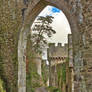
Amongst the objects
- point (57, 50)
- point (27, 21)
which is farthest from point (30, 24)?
point (57, 50)

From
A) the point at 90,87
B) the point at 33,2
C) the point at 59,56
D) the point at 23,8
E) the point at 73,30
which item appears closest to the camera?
the point at 90,87

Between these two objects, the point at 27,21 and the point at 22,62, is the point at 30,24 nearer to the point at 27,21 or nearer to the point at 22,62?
the point at 27,21

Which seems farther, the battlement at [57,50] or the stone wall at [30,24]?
the battlement at [57,50]

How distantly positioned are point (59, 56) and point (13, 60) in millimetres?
16168

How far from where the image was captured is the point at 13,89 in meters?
5.97

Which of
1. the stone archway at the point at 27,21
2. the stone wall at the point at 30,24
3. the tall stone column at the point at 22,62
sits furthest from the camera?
the tall stone column at the point at 22,62

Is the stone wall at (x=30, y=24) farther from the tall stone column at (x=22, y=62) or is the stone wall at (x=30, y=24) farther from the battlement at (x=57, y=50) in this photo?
the battlement at (x=57, y=50)

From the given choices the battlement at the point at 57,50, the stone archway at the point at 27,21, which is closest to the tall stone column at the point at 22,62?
the stone archway at the point at 27,21

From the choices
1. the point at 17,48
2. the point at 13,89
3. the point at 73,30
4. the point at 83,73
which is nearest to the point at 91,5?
the point at 73,30

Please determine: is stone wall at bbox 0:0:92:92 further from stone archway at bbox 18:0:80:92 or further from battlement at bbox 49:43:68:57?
battlement at bbox 49:43:68:57

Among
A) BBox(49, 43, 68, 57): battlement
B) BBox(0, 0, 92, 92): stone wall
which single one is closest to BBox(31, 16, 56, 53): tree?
BBox(0, 0, 92, 92): stone wall

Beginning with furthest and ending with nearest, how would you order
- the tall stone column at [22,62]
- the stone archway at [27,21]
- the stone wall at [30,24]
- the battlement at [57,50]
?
the battlement at [57,50] → the tall stone column at [22,62] → the stone archway at [27,21] → the stone wall at [30,24]

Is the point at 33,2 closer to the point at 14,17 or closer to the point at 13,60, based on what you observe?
the point at 14,17

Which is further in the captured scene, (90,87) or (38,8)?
(38,8)
